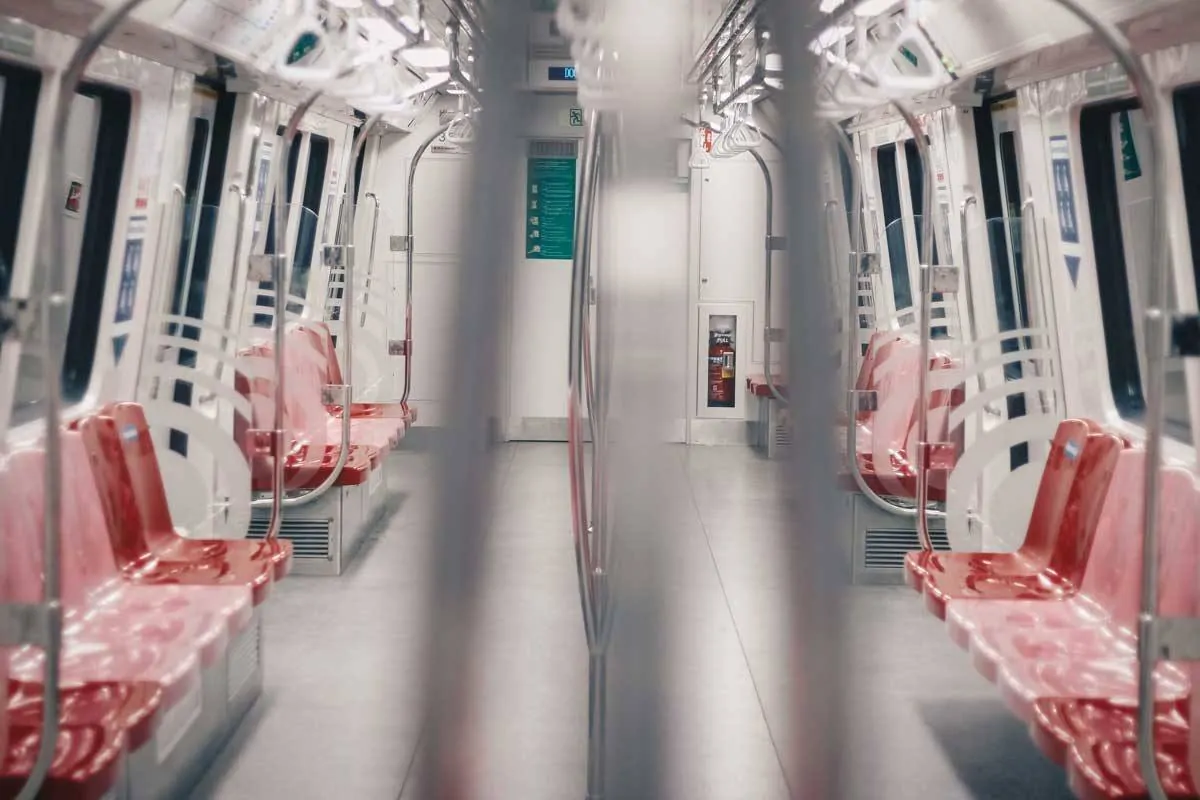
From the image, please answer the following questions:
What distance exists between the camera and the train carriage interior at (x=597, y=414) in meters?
0.99

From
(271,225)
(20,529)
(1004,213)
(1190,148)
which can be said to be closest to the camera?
(20,529)

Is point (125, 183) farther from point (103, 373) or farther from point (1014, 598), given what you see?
point (1014, 598)

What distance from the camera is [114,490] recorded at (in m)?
3.71

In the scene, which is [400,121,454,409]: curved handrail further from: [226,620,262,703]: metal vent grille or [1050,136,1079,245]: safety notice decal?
[1050,136,1079,245]: safety notice decal

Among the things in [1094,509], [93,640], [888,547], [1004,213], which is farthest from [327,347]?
[1094,509]

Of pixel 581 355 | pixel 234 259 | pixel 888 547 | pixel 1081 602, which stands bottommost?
pixel 1081 602

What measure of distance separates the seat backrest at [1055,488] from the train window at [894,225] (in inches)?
91.0

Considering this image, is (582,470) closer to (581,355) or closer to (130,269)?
(581,355)

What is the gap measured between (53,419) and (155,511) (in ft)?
6.25

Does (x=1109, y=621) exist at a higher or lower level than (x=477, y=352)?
lower

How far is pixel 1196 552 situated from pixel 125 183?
3.80 meters

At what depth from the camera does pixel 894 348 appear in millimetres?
6109

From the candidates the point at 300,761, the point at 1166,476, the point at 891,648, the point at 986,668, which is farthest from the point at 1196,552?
the point at 300,761

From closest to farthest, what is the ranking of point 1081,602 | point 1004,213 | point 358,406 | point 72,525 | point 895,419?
point 72,525 < point 1081,602 < point 1004,213 < point 895,419 < point 358,406
